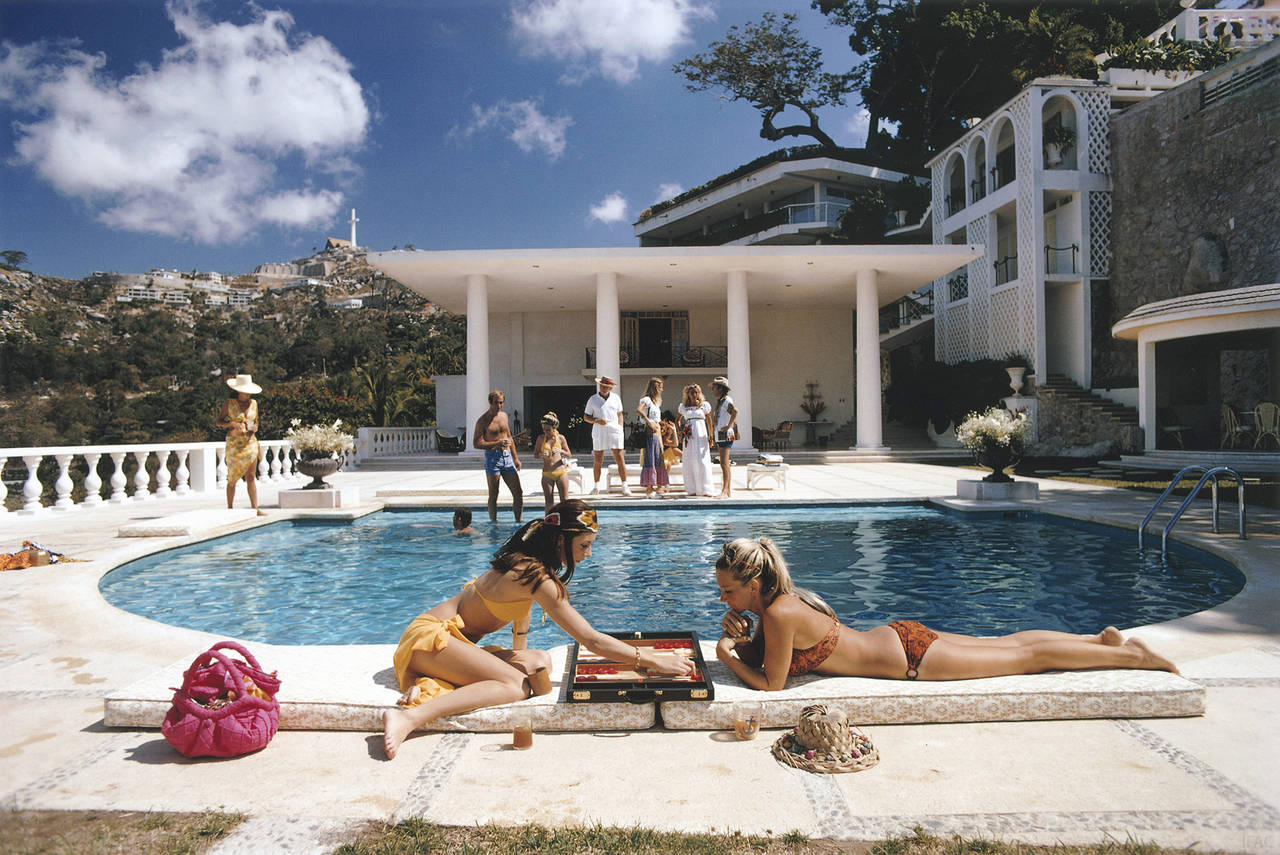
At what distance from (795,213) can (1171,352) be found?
2165cm

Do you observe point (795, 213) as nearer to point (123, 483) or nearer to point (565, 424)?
point (565, 424)

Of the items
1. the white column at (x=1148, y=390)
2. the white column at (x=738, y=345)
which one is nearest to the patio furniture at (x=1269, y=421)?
the white column at (x=1148, y=390)

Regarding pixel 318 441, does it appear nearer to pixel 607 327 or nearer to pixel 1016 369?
pixel 607 327

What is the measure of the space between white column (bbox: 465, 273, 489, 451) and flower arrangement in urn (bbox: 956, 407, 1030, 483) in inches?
468

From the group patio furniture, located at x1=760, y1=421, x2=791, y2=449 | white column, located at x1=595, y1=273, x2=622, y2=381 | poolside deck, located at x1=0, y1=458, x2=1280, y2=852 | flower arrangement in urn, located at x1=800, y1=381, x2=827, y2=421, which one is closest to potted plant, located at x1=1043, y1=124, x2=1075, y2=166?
flower arrangement in urn, located at x1=800, y1=381, x2=827, y2=421

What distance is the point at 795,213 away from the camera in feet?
115

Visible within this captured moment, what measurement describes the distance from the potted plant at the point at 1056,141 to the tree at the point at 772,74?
818 inches

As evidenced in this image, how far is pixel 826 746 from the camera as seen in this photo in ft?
8.04

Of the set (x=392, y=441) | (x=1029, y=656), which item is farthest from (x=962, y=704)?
(x=392, y=441)

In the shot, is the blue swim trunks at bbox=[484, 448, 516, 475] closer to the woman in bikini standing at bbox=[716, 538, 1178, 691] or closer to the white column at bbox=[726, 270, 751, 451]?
the woman in bikini standing at bbox=[716, 538, 1178, 691]

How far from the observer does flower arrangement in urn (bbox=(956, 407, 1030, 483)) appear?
934 cm

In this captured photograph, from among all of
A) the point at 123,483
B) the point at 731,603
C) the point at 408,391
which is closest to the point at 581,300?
the point at 408,391

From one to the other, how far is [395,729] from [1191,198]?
69.9ft

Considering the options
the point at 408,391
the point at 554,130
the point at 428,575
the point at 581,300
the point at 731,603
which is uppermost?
the point at 554,130
